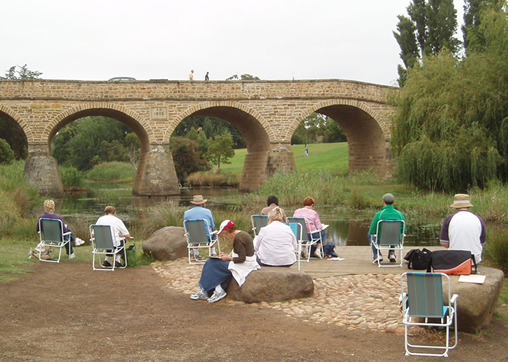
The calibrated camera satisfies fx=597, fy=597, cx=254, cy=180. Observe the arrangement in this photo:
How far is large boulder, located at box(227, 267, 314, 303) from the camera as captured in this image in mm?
6090

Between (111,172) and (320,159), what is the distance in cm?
1610

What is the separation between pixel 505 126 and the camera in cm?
1772

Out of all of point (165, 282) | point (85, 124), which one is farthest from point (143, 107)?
point (85, 124)

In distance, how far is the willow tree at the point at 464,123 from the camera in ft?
59.1

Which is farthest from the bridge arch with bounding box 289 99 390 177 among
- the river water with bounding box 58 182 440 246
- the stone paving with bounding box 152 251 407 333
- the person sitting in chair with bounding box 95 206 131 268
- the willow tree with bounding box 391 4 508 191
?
the stone paving with bounding box 152 251 407 333

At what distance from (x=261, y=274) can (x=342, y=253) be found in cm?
334

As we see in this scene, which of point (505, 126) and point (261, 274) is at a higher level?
point (505, 126)

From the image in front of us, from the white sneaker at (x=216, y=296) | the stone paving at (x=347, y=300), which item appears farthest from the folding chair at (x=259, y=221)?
the white sneaker at (x=216, y=296)

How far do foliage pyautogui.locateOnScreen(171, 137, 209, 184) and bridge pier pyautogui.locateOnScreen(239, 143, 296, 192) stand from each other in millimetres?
8669

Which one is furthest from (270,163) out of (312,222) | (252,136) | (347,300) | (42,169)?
(347,300)

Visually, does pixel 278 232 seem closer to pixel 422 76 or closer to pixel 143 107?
pixel 422 76

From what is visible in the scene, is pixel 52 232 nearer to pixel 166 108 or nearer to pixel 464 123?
pixel 464 123

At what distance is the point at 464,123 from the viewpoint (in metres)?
18.9

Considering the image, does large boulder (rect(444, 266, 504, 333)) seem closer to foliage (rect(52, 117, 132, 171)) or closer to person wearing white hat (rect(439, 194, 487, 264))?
person wearing white hat (rect(439, 194, 487, 264))
